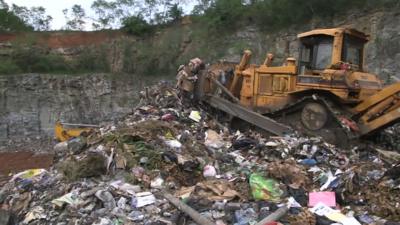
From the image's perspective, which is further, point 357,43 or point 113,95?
point 113,95

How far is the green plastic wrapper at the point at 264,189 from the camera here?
17.4ft

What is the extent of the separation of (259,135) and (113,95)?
18790 millimetres

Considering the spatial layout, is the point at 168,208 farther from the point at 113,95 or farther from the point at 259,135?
the point at 113,95

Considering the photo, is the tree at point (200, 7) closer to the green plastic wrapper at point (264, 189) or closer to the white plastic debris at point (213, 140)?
the white plastic debris at point (213, 140)

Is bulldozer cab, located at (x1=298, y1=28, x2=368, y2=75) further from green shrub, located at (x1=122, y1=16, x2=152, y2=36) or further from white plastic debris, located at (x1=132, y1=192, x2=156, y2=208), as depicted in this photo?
green shrub, located at (x1=122, y1=16, x2=152, y2=36)

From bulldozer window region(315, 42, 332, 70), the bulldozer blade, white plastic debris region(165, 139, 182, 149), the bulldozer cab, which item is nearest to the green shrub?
the bulldozer blade

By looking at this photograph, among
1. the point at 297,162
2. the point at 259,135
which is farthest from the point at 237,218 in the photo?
the point at 259,135

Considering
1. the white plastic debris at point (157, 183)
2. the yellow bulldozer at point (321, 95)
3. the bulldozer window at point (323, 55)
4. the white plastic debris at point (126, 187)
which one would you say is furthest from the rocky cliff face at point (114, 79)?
the white plastic debris at point (126, 187)

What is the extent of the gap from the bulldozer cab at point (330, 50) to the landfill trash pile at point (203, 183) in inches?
51.3

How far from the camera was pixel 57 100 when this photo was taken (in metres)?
25.6

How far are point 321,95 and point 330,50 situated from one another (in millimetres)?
756

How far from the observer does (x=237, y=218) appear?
4715 millimetres

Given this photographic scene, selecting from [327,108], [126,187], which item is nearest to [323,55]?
[327,108]

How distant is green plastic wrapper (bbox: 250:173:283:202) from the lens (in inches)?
208
